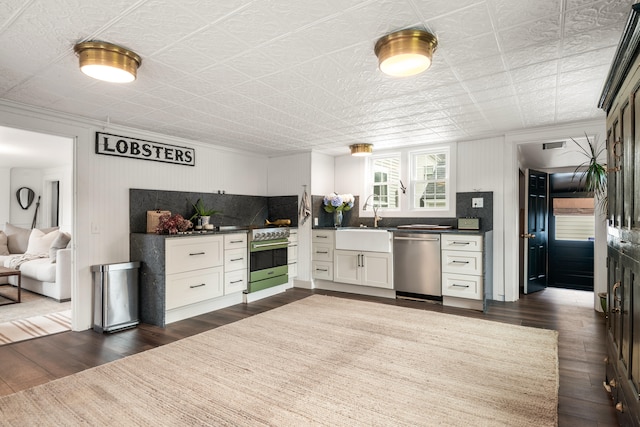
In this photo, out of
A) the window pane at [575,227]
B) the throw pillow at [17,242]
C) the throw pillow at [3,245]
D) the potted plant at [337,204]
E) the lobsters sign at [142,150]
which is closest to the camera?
the lobsters sign at [142,150]

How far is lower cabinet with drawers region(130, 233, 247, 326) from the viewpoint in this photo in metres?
3.82

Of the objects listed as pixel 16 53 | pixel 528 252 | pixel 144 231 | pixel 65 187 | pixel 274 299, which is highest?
pixel 16 53

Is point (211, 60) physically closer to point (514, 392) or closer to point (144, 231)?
point (144, 231)

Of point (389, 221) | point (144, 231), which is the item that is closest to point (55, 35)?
point (144, 231)

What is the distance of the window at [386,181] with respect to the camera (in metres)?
5.80

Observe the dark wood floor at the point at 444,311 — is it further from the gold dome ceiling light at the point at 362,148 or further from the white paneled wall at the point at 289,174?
the gold dome ceiling light at the point at 362,148

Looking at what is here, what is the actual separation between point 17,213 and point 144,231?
5588 mm

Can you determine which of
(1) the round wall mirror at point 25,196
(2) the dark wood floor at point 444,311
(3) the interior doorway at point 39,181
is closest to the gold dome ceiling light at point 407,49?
(2) the dark wood floor at point 444,311

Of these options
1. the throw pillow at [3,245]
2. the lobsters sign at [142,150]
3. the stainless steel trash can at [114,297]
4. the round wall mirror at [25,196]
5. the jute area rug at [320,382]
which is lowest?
the jute area rug at [320,382]

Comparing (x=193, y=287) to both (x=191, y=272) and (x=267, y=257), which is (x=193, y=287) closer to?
(x=191, y=272)

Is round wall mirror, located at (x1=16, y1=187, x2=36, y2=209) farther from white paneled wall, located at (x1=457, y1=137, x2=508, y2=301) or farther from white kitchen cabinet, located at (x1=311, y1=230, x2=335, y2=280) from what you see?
white paneled wall, located at (x1=457, y1=137, x2=508, y2=301)

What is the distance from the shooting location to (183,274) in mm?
4008

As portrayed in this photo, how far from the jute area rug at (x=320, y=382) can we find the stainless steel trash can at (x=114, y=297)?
92cm

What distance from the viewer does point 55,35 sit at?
2.03 m
